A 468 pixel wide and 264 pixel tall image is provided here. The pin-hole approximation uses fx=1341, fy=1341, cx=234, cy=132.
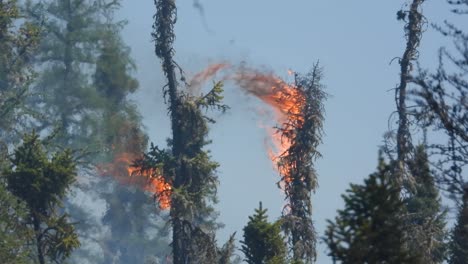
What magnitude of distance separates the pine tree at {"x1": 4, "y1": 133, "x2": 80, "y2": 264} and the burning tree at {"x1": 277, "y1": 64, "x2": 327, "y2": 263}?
18.5m

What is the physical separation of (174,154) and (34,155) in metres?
17.0

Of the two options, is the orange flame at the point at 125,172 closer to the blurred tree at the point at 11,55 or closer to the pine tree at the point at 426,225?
the blurred tree at the point at 11,55

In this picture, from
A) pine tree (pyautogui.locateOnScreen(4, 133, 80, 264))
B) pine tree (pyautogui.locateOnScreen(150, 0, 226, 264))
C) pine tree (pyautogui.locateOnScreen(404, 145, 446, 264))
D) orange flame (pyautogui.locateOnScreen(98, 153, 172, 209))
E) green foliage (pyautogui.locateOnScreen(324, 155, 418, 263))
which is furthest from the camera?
orange flame (pyautogui.locateOnScreen(98, 153, 172, 209))

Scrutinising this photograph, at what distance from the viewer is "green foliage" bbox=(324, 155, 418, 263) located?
82.6ft

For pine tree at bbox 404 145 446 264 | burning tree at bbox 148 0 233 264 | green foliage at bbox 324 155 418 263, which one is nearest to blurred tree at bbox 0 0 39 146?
Result: burning tree at bbox 148 0 233 264

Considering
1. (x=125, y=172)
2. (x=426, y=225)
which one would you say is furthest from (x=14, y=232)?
(x=125, y=172)

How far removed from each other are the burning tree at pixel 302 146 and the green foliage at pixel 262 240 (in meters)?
12.3

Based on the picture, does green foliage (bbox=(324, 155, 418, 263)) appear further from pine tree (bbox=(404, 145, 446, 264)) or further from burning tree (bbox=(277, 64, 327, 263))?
burning tree (bbox=(277, 64, 327, 263))

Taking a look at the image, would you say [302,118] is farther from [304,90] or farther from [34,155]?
[34,155]

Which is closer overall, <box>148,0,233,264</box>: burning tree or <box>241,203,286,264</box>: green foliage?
<box>241,203,286,264</box>: green foliage

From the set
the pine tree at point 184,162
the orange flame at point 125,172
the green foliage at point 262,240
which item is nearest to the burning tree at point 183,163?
the pine tree at point 184,162

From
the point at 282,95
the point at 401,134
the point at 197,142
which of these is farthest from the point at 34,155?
the point at 282,95

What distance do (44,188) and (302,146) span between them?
20.3 metres

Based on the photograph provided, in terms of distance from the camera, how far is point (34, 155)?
41.8m
